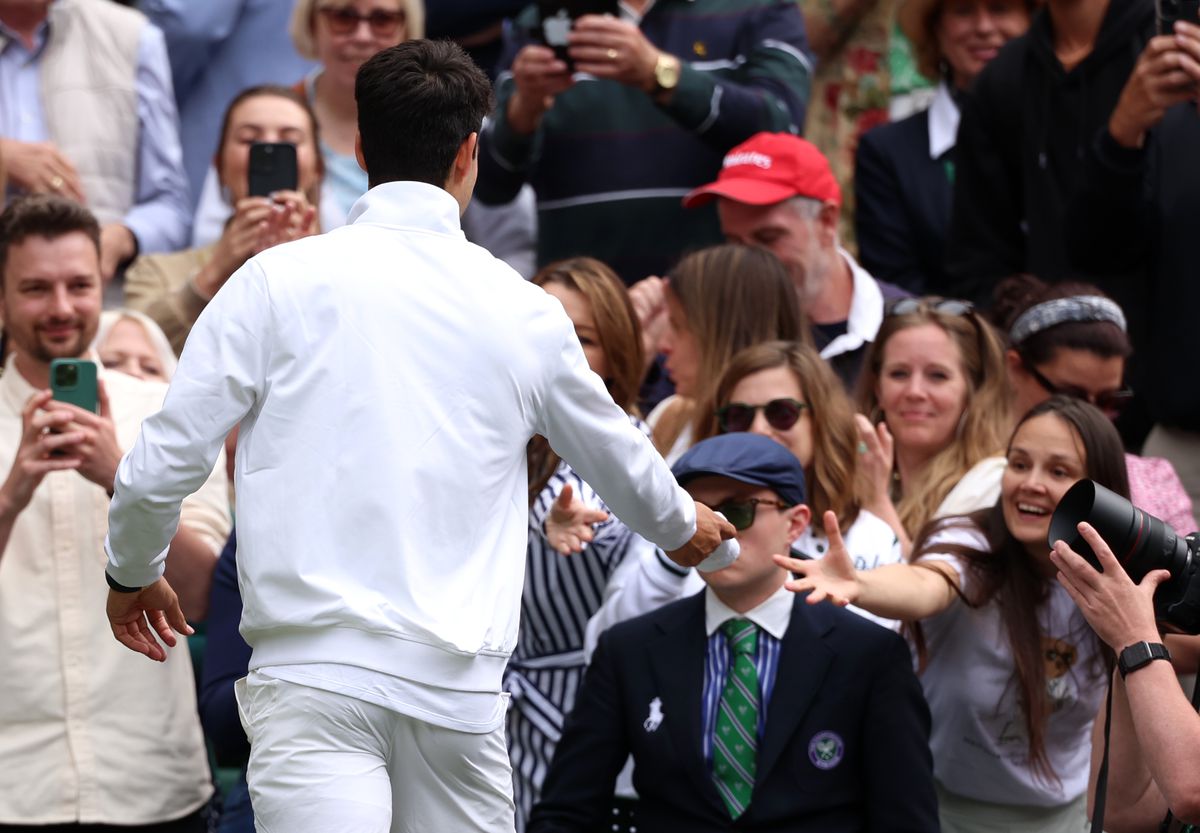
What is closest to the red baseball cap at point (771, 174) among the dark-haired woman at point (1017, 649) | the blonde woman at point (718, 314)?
the blonde woman at point (718, 314)

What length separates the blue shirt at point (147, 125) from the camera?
6.79 metres

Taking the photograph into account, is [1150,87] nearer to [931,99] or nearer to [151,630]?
[931,99]

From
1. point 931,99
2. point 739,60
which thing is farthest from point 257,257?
point 931,99

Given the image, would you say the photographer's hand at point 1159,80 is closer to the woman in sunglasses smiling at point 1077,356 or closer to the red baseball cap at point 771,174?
the woman in sunglasses smiling at point 1077,356

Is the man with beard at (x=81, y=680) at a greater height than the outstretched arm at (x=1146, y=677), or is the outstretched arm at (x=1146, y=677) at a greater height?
the outstretched arm at (x=1146, y=677)

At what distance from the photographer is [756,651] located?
14.6ft

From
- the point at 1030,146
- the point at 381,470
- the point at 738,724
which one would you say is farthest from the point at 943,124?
the point at 381,470

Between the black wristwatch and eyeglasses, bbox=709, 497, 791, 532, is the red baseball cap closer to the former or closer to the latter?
eyeglasses, bbox=709, 497, 791, 532

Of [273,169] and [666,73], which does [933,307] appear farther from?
[273,169]

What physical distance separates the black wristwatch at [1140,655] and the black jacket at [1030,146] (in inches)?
101

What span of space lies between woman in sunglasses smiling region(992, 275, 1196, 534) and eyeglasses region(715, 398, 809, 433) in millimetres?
860

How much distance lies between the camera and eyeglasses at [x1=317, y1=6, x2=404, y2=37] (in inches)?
266

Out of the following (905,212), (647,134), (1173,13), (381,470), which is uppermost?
(1173,13)

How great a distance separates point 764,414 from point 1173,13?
1.85 meters
